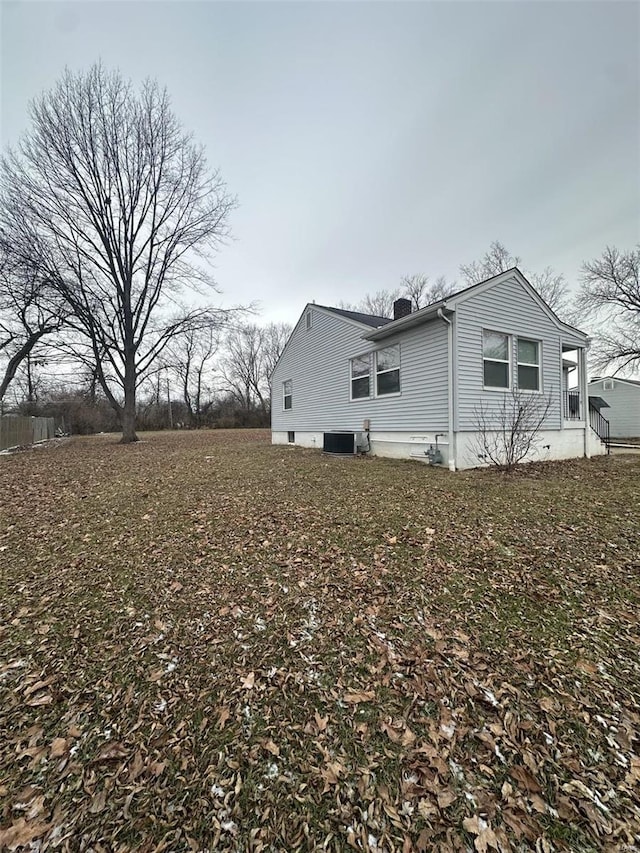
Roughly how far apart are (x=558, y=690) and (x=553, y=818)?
2.56ft

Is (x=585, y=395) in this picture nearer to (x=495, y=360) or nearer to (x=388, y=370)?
(x=495, y=360)

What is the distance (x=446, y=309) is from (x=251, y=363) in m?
37.0

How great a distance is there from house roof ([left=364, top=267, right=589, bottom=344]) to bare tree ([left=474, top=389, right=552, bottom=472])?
7.97 feet

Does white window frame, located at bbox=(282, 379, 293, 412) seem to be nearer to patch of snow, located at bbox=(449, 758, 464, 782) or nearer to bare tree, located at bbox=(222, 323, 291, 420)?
patch of snow, located at bbox=(449, 758, 464, 782)

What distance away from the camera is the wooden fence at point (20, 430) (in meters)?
13.2

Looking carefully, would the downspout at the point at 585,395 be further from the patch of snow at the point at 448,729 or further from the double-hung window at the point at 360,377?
the patch of snow at the point at 448,729

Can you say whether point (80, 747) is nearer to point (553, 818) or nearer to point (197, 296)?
point (553, 818)

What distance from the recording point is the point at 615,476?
719 centimetres

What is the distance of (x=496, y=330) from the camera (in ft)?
28.4

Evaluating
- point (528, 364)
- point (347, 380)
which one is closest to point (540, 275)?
point (528, 364)

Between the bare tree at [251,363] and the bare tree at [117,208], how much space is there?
23.2 m

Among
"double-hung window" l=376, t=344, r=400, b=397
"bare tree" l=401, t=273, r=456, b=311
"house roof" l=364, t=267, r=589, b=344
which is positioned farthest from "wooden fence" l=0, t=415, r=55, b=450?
"bare tree" l=401, t=273, r=456, b=311

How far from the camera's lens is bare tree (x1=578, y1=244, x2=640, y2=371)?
19.5 meters

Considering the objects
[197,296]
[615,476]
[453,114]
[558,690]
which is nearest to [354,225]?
[453,114]
